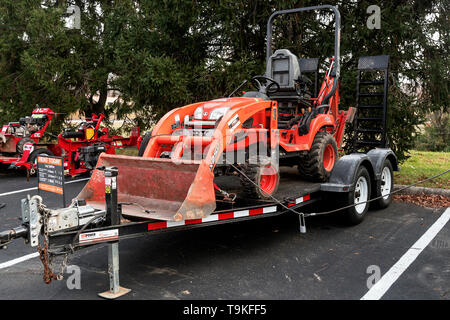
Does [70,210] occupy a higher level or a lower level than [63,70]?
lower

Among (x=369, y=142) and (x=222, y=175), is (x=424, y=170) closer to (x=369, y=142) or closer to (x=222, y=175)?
(x=369, y=142)

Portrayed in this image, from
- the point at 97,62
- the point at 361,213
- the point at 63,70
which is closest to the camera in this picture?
the point at 361,213

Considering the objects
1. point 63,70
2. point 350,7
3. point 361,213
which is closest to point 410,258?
point 361,213

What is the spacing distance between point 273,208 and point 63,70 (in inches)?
432

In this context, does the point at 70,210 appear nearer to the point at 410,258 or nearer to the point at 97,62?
the point at 410,258

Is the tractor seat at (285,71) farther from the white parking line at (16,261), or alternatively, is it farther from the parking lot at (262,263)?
the white parking line at (16,261)

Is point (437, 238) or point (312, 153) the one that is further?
point (312, 153)

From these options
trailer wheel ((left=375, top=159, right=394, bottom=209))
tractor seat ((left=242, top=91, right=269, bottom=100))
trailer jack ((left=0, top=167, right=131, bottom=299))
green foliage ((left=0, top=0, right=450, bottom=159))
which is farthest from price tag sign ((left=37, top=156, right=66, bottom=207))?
green foliage ((left=0, top=0, right=450, bottom=159))

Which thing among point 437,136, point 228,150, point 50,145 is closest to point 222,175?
point 228,150

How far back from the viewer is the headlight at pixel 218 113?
5.94 m

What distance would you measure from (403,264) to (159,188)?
2.88 metres

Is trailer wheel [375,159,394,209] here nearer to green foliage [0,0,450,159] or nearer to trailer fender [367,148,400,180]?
trailer fender [367,148,400,180]

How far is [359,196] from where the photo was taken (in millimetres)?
6992
